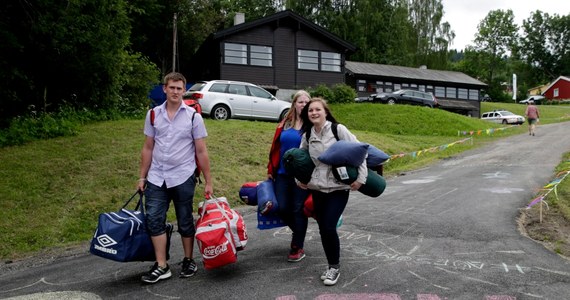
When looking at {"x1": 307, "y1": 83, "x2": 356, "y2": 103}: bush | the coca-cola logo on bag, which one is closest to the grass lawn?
the coca-cola logo on bag

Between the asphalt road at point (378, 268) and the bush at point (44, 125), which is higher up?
the bush at point (44, 125)

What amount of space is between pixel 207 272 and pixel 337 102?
22126 mm

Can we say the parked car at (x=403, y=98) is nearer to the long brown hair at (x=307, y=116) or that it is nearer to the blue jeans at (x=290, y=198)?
the blue jeans at (x=290, y=198)

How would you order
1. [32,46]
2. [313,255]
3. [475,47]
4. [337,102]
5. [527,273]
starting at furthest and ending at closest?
[475,47] → [337,102] → [32,46] → [313,255] → [527,273]

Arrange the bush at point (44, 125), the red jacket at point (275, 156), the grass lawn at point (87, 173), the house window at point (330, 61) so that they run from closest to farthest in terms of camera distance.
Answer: the red jacket at point (275, 156)
the grass lawn at point (87, 173)
the bush at point (44, 125)
the house window at point (330, 61)

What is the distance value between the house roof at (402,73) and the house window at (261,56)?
10.5 m

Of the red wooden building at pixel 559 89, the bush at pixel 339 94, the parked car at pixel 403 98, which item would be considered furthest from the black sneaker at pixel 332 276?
the red wooden building at pixel 559 89

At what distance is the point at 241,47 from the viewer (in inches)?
1130

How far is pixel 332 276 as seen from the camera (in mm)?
4383

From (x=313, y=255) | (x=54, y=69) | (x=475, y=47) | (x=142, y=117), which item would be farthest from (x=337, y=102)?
(x=475, y=47)

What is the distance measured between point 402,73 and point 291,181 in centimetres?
3786

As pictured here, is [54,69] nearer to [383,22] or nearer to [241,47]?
[241,47]

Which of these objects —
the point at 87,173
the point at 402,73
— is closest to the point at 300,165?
the point at 87,173

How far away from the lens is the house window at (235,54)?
93.0ft
